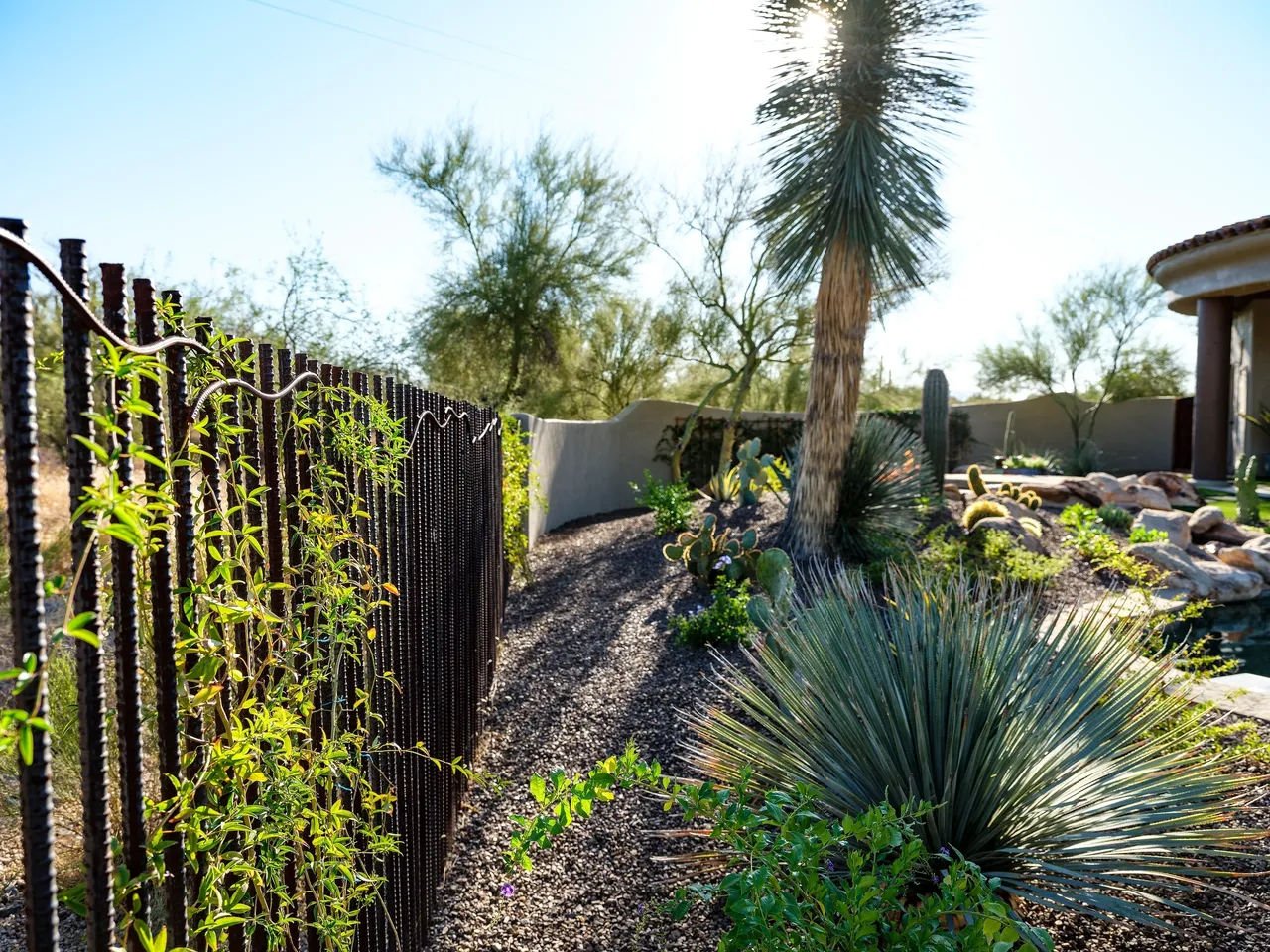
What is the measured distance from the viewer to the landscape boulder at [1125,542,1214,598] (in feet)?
29.8

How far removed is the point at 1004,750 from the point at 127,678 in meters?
2.61

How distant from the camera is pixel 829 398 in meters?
8.75

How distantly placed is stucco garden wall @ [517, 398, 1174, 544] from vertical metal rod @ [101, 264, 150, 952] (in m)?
8.71

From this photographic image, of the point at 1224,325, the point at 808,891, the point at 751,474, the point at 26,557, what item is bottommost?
the point at 808,891

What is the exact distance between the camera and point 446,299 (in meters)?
17.7

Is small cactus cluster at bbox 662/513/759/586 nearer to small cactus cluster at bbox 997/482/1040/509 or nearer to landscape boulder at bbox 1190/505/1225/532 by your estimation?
small cactus cluster at bbox 997/482/1040/509

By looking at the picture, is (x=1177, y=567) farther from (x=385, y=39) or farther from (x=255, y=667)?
(x=385, y=39)

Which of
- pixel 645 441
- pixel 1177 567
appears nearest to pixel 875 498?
pixel 1177 567

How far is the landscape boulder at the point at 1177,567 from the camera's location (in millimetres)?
9070

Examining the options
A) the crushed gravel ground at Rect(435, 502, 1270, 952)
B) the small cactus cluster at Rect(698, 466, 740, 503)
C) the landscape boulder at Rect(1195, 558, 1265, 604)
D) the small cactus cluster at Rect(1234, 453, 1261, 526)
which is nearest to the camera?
the crushed gravel ground at Rect(435, 502, 1270, 952)

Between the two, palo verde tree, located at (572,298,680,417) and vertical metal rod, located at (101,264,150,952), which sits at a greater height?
palo verde tree, located at (572,298,680,417)

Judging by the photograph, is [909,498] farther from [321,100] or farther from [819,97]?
[321,100]

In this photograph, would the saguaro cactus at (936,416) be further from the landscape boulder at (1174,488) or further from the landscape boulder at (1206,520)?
the landscape boulder at (1174,488)

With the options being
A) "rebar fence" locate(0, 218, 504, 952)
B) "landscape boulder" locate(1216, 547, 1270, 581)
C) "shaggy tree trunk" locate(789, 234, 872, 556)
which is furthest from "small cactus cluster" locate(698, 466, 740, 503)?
"rebar fence" locate(0, 218, 504, 952)
